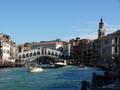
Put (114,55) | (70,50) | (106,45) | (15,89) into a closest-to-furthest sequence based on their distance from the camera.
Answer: (15,89) → (114,55) → (106,45) → (70,50)

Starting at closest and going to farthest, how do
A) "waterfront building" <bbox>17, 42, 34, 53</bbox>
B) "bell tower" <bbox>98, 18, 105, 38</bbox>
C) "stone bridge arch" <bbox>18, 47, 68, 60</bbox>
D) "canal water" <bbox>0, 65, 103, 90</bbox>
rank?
"canal water" <bbox>0, 65, 103, 90</bbox>
"bell tower" <bbox>98, 18, 105, 38</bbox>
"stone bridge arch" <bbox>18, 47, 68, 60</bbox>
"waterfront building" <bbox>17, 42, 34, 53</bbox>

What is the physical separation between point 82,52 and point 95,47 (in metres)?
9.38

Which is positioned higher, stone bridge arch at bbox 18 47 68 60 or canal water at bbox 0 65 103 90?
stone bridge arch at bbox 18 47 68 60

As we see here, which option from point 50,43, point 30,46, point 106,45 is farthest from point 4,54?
point 30,46

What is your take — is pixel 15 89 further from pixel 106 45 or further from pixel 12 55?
pixel 12 55

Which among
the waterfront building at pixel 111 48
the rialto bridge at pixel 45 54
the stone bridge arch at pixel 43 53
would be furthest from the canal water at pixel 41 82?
the stone bridge arch at pixel 43 53

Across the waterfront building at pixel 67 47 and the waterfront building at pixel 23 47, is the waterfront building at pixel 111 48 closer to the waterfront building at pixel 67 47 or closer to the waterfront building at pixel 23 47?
the waterfront building at pixel 67 47

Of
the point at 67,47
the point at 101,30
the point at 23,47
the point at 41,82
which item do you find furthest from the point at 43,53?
the point at 41,82

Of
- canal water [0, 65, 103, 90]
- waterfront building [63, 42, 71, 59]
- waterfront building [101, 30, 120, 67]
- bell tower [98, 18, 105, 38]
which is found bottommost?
canal water [0, 65, 103, 90]

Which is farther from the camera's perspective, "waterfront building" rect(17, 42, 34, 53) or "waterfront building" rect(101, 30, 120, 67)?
"waterfront building" rect(17, 42, 34, 53)

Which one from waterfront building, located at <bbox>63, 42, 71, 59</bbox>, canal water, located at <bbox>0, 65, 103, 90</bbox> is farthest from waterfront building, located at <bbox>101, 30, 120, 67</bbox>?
waterfront building, located at <bbox>63, 42, 71, 59</bbox>

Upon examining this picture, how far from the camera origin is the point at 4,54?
161ft

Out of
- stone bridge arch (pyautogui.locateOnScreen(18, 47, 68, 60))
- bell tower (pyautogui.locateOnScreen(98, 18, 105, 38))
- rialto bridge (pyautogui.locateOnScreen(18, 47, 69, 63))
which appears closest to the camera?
bell tower (pyautogui.locateOnScreen(98, 18, 105, 38))

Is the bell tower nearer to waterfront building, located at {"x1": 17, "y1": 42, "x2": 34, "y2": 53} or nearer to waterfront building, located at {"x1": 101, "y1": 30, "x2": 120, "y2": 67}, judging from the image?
waterfront building, located at {"x1": 101, "y1": 30, "x2": 120, "y2": 67}
